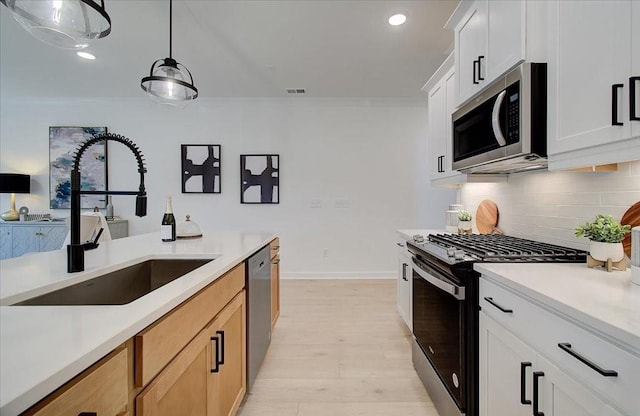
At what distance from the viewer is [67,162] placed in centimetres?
457

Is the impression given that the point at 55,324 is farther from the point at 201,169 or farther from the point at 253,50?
the point at 201,169

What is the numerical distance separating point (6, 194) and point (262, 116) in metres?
4.10

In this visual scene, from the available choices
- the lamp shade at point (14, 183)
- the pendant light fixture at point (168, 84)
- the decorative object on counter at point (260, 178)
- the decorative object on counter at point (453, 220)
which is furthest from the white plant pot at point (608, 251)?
the lamp shade at point (14, 183)

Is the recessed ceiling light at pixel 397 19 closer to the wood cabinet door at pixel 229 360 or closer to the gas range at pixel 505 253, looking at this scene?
the gas range at pixel 505 253

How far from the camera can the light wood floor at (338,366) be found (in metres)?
1.74

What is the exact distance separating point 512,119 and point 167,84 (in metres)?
2.26

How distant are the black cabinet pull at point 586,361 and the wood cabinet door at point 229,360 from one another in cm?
117

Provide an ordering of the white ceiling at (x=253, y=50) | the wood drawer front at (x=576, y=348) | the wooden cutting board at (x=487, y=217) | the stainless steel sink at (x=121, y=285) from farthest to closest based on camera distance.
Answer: the white ceiling at (x=253, y=50)
the wooden cutting board at (x=487, y=217)
the stainless steel sink at (x=121, y=285)
the wood drawer front at (x=576, y=348)

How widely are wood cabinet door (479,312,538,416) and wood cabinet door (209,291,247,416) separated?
1.10 meters

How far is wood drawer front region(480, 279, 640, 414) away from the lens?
67 centimetres

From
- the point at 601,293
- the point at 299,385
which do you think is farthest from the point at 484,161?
the point at 299,385

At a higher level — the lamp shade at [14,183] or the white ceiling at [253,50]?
the white ceiling at [253,50]

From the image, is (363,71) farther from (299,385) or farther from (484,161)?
(299,385)

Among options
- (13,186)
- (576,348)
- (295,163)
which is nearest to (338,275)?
(295,163)
